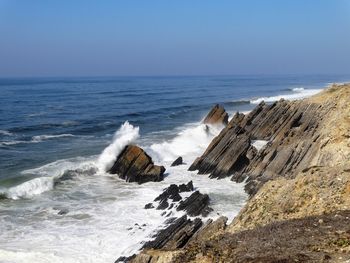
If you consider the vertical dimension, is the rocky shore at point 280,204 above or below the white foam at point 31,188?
above

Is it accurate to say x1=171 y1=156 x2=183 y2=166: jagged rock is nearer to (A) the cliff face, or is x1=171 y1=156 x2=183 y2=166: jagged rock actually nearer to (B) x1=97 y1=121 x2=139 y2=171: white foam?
(A) the cliff face

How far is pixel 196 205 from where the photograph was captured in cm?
2472

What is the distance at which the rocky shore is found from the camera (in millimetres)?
13273

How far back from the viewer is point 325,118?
32.6m

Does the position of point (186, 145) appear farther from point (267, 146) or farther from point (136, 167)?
point (267, 146)

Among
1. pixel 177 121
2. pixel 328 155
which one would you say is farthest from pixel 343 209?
pixel 177 121

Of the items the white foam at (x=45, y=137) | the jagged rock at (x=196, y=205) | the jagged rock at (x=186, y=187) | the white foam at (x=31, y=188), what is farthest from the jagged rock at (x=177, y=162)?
the white foam at (x=45, y=137)

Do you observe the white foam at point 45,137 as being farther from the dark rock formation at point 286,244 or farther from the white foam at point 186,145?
the dark rock formation at point 286,244

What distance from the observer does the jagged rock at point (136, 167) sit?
3228 centimetres

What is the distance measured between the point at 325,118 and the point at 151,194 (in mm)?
13125

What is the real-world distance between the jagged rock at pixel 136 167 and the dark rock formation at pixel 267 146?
3.17m

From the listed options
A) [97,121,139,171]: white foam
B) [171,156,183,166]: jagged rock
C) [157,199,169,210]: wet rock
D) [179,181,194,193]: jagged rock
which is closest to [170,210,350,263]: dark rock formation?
[157,199,169,210]: wet rock

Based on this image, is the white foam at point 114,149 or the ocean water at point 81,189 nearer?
the ocean water at point 81,189

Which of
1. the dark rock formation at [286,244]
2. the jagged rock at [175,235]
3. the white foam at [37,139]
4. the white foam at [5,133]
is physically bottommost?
the white foam at [37,139]
